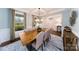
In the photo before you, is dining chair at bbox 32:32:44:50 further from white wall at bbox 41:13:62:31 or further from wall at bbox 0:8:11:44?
wall at bbox 0:8:11:44

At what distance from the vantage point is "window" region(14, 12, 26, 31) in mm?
2434

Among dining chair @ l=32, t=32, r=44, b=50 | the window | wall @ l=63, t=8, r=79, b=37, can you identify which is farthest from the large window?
wall @ l=63, t=8, r=79, b=37

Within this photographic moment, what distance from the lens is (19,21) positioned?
2.45m

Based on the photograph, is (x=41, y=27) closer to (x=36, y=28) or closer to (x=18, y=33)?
(x=36, y=28)

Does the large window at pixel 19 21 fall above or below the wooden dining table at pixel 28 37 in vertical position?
above

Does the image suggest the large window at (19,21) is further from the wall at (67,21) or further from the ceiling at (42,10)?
the wall at (67,21)

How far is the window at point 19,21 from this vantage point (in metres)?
2.43

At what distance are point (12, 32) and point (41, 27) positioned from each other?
50cm

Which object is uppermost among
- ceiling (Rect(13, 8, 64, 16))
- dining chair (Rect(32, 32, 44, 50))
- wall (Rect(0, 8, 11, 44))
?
ceiling (Rect(13, 8, 64, 16))

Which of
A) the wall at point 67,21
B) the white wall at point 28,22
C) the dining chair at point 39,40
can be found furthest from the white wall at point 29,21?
the wall at point 67,21

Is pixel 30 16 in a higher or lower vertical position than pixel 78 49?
higher

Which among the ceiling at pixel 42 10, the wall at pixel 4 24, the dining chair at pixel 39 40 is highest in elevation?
the ceiling at pixel 42 10
